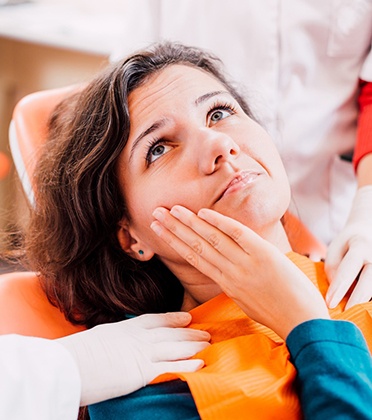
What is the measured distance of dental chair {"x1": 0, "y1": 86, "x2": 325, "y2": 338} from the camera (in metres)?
1.34

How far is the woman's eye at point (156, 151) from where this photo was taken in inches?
50.9

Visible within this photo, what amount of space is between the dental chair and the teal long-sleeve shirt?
0.94 ft

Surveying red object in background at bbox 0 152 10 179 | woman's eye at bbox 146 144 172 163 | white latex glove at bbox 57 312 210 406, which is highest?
woman's eye at bbox 146 144 172 163

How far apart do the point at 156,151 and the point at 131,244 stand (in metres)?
0.22

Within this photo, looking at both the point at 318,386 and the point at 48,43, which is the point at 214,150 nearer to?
the point at 318,386

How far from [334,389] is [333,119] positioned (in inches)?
39.7

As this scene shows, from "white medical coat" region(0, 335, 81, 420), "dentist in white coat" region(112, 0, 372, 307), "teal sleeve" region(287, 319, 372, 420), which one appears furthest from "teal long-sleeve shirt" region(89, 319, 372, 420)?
"dentist in white coat" region(112, 0, 372, 307)

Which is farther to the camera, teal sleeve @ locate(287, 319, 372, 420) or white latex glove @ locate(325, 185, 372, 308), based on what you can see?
white latex glove @ locate(325, 185, 372, 308)

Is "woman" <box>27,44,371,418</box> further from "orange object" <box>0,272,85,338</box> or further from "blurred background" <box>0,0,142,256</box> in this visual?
"blurred background" <box>0,0,142,256</box>

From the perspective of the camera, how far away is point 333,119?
1825mm

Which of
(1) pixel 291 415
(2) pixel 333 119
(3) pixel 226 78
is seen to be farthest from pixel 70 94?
(1) pixel 291 415

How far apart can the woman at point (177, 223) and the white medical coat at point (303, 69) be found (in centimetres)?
25

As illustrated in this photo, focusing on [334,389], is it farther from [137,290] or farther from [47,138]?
[47,138]

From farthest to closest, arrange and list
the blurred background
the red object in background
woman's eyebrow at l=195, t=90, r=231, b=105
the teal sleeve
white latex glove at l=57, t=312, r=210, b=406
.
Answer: the blurred background < the red object in background < woman's eyebrow at l=195, t=90, r=231, b=105 < white latex glove at l=57, t=312, r=210, b=406 < the teal sleeve
